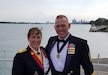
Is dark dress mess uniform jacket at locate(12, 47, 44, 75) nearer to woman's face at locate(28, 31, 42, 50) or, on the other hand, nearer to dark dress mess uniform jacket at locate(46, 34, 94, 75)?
woman's face at locate(28, 31, 42, 50)

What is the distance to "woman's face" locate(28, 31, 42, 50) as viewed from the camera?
123 inches

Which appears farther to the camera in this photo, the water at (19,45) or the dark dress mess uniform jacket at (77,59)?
the water at (19,45)

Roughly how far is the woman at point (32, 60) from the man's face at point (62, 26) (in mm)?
273

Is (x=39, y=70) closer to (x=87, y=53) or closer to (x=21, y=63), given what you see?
(x=21, y=63)

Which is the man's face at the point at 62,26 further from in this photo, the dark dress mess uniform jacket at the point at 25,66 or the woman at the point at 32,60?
the dark dress mess uniform jacket at the point at 25,66

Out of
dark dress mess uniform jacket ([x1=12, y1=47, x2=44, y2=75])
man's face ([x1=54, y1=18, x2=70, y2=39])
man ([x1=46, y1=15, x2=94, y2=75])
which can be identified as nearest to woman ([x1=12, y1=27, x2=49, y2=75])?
dark dress mess uniform jacket ([x1=12, y1=47, x2=44, y2=75])

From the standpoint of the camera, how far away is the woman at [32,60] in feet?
9.93

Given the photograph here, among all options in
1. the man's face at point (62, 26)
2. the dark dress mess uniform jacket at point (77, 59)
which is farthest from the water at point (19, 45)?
the dark dress mess uniform jacket at point (77, 59)

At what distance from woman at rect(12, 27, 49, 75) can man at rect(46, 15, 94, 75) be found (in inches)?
6.4

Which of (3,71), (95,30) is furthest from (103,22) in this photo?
(3,71)

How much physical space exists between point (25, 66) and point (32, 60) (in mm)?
90

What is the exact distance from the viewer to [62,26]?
3.31 metres

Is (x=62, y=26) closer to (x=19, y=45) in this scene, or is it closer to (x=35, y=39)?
(x=35, y=39)

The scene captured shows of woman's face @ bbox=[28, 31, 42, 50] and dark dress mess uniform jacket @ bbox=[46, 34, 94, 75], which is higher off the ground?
woman's face @ bbox=[28, 31, 42, 50]
